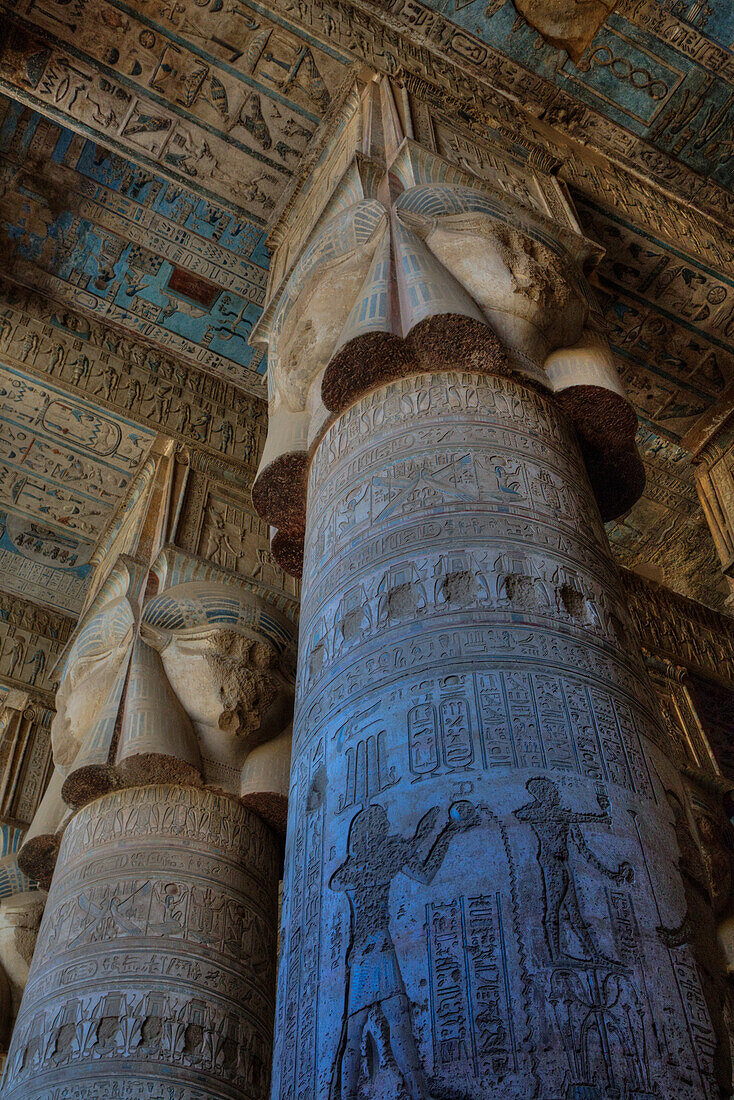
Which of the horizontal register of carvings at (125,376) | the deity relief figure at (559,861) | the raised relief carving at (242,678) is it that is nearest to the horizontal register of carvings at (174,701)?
the raised relief carving at (242,678)

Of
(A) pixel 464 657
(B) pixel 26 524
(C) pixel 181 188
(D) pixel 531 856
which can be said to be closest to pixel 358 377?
(A) pixel 464 657

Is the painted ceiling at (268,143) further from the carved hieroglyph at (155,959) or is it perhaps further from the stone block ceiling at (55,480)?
the carved hieroglyph at (155,959)

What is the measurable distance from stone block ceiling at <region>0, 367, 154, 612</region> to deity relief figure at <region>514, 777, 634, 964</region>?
5266 millimetres

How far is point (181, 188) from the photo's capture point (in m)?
6.60

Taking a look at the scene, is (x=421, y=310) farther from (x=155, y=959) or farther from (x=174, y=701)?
(x=155, y=959)

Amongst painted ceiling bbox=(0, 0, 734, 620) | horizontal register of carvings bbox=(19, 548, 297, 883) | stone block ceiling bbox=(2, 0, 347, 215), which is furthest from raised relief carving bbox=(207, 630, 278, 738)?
stone block ceiling bbox=(2, 0, 347, 215)

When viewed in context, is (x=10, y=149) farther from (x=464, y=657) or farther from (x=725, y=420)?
(x=464, y=657)

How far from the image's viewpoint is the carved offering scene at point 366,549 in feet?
6.79

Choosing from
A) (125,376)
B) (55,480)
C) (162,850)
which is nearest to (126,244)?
(125,376)

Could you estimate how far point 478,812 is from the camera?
218 cm

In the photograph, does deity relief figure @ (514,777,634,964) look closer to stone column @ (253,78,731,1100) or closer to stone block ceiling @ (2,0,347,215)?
stone column @ (253,78,731,1100)

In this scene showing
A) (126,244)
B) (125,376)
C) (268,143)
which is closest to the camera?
(268,143)

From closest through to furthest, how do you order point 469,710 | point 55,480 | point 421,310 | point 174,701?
point 469,710
point 421,310
point 174,701
point 55,480

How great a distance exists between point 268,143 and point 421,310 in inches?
123
